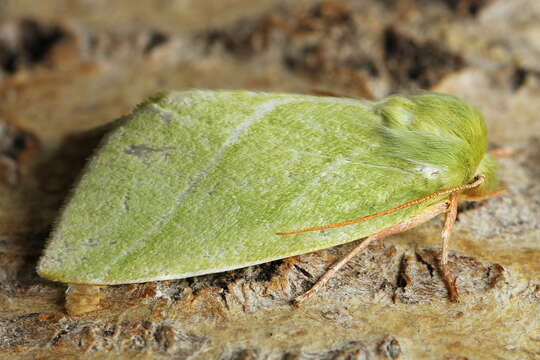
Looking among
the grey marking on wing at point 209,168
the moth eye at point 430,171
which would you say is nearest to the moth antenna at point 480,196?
the moth eye at point 430,171

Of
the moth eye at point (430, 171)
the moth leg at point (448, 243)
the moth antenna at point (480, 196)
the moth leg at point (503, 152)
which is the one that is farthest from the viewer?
the moth leg at point (503, 152)

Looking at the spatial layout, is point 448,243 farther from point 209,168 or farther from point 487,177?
point 209,168

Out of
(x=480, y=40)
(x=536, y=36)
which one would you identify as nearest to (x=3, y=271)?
(x=480, y=40)

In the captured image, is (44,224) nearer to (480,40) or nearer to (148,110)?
(148,110)

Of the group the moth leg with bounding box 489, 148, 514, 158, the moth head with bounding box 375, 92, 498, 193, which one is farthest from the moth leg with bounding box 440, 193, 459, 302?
the moth leg with bounding box 489, 148, 514, 158

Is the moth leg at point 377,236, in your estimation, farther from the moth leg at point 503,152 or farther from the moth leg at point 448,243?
the moth leg at point 503,152

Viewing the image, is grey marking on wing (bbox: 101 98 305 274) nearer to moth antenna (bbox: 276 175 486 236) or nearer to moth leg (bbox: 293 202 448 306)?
moth antenna (bbox: 276 175 486 236)

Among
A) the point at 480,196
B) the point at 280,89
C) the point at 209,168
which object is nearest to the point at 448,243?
the point at 480,196
